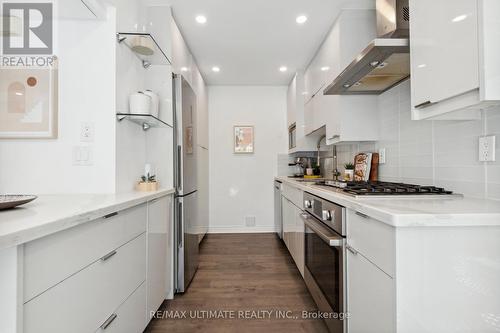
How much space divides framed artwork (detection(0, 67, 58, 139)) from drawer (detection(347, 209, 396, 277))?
1.80m

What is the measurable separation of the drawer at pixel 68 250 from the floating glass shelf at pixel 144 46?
1.19 meters

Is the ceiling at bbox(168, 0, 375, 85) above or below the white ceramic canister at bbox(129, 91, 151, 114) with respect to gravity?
above

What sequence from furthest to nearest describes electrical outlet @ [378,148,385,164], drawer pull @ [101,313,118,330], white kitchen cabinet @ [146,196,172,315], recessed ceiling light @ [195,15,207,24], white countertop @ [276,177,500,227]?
recessed ceiling light @ [195,15,207,24] < electrical outlet @ [378,148,385,164] < white kitchen cabinet @ [146,196,172,315] < drawer pull @ [101,313,118,330] < white countertop @ [276,177,500,227]

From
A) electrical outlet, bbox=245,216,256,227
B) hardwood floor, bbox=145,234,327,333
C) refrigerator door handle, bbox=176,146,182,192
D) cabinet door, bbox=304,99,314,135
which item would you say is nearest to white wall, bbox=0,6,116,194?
refrigerator door handle, bbox=176,146,182,192

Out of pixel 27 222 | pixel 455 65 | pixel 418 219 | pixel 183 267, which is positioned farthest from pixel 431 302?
pixel 183 267

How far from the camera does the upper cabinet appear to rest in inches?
32.6

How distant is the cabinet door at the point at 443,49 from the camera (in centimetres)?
88

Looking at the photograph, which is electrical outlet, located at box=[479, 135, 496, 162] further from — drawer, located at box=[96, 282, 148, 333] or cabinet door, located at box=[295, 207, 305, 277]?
drawer, located at box=[96, 282, 148, 333]

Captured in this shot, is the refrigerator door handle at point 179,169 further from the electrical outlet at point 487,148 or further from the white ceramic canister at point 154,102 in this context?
the electrical outlet at point 487,148

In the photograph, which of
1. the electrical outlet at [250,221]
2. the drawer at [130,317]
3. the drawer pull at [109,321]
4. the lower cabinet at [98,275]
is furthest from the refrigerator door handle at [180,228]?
the electrical outlet at [250,221]

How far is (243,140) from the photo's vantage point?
13.6 feet

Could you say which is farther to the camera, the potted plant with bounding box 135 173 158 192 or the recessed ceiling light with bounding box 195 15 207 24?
the recessed ceiling light with bounding box 195 15 207 24

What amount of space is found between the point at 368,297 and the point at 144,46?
6.61ft

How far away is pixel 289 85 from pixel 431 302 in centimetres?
370
